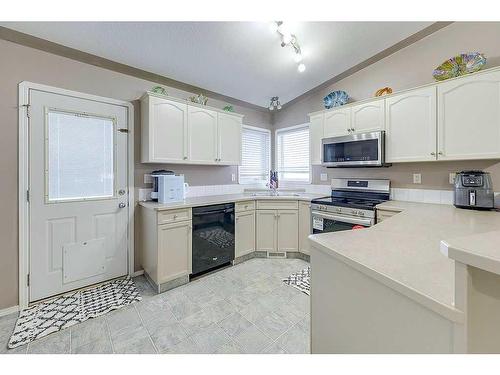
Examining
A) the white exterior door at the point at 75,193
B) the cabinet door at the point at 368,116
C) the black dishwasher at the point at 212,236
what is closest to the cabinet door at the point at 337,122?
the cabinet door at the point at 368,116

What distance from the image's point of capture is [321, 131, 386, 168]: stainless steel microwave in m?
2.56

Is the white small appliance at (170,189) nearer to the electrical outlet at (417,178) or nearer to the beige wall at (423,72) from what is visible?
the beige wall at (423,72)

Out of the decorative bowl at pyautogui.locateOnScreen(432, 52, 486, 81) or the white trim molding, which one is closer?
the white trim molding

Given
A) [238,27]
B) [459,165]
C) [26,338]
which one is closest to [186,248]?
[26,338]

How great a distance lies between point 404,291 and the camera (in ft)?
2.12

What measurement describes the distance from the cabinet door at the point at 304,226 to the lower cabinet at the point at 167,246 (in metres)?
1.55

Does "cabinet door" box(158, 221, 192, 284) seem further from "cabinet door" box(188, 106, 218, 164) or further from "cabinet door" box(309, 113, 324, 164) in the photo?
"cabinet door" box(309, 113, 324, 164)

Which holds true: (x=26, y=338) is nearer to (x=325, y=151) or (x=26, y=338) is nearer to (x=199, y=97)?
(x=199, y=97)

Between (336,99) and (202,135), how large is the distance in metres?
1.98

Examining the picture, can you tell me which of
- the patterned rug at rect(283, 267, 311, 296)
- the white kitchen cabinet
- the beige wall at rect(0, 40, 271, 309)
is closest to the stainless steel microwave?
the patterned rug at rect(283, 267, 311, 296)

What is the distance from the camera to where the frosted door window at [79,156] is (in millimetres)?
2166

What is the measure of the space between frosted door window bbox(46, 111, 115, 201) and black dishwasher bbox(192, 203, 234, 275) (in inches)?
42.1

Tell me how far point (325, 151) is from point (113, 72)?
279 centimetres

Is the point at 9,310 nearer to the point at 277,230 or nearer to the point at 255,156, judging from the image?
the point at 277,230
